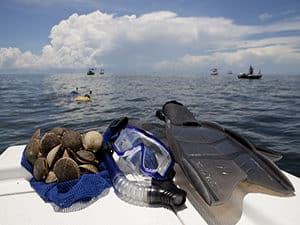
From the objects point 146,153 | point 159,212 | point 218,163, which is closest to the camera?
point 159,212

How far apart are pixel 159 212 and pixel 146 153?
1.82ft

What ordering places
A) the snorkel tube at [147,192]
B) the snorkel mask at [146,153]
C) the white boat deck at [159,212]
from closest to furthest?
1. the white boat deck at [159,212]
2. the snorkel tube at [147,192]
3. the snorkel mask at [146,153]

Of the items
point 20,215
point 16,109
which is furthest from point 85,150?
point 16,109

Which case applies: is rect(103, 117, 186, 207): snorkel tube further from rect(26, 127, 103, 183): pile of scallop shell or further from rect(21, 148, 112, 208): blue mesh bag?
rect(26, 127, 103, 183): pile of scallop shell

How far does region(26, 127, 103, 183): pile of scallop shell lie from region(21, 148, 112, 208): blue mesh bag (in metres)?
0.07

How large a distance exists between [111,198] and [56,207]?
1.35ft

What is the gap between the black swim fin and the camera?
72.0 inches

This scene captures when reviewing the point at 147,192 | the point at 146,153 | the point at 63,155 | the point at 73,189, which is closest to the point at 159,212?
the point at 147,192

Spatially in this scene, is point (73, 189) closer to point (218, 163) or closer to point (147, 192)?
point (147, 192)

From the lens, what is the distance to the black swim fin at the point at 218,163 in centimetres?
183

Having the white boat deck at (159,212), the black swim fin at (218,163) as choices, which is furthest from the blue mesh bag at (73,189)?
the black swim fin at (218,163)

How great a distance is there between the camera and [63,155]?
233 cm

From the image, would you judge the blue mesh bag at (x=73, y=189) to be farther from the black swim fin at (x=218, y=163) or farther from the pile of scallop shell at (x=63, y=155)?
the black swim fin at (x=218, y=163)

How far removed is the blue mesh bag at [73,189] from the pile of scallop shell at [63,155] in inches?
2.9
